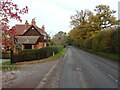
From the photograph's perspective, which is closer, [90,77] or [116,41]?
[90,77]

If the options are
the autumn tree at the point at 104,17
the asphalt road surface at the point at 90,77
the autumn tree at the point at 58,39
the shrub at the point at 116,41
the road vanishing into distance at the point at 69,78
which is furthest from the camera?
the autumn tree at the point at 58,39

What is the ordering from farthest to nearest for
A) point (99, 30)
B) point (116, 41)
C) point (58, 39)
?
point (58, 39) < point (99, 30) < point (116, 41)

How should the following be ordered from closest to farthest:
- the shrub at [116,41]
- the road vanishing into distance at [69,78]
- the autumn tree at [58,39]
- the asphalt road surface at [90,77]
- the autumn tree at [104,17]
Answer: the asphalt road surface at [90,77]
the road vanishing into distance at [69,78]
the shrub at [116,41]
the autumn tree at [104,17]
the autumn tree at [58,39]

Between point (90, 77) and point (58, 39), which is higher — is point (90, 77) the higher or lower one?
the lower one

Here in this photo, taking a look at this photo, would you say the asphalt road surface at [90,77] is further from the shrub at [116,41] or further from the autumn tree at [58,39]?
the autumn tree at [58,39]

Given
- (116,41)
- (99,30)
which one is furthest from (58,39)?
(116,41)

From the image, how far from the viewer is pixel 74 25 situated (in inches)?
3147

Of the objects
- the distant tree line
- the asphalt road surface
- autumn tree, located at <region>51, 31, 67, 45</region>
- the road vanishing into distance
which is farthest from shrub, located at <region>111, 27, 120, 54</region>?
autumn tree, located at <region>51, 31, 67, 45</region>

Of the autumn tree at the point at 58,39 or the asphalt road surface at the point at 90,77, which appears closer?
the asphalt road surface at the point at 90,77

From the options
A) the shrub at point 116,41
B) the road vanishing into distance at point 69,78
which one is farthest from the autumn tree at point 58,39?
the road vanishing into distance at point 69,78

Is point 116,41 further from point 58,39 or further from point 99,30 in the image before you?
point 58,39

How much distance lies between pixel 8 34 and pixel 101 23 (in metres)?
50.0

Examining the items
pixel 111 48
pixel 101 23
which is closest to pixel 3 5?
pixel 111 48

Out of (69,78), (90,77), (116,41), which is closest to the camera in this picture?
(69,78)
